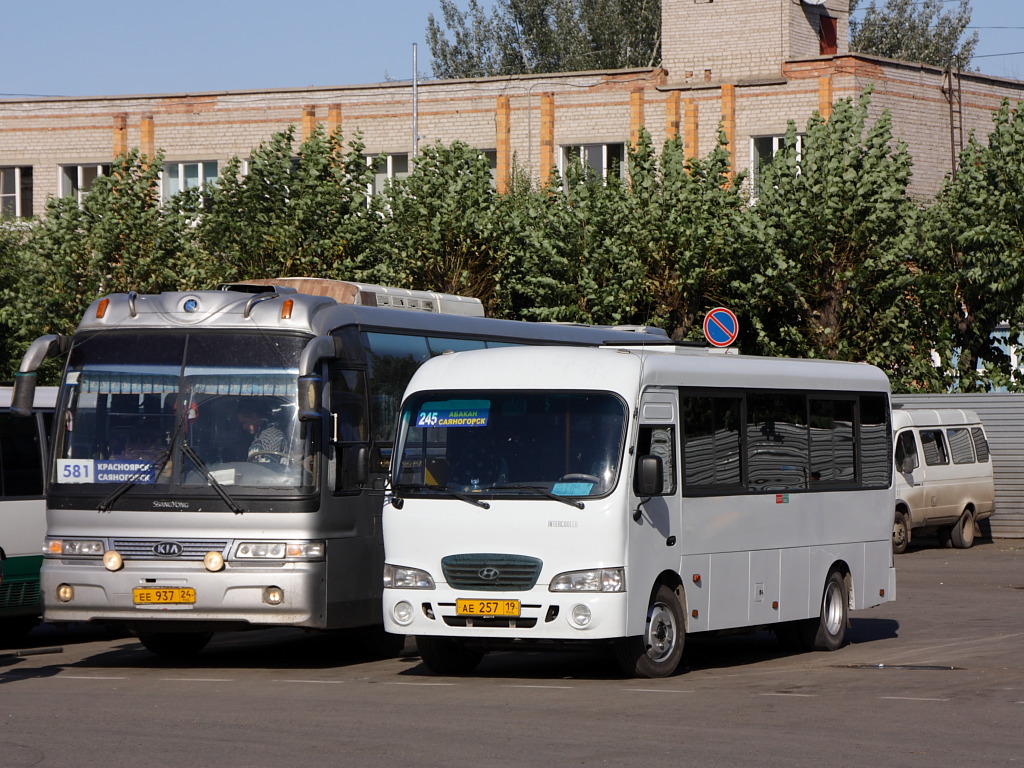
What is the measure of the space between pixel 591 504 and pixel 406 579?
5.16ft

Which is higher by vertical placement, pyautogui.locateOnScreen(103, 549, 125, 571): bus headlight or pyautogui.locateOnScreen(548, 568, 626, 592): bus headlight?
pyautogui.locateOnScreen(103, 549, 125, 571): bus headlight

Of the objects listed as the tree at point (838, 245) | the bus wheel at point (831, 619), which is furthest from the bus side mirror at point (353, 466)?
the tree at point (838, 245)

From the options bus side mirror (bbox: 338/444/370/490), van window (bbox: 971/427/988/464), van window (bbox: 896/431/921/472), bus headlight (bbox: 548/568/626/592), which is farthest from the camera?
van window (bbox: 971/427/988/464)

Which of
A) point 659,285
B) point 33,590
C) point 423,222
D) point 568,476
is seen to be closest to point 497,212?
point 423,222

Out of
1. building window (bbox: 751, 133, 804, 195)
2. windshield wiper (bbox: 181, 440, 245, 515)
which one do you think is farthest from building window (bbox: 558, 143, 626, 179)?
windshield wiper (bbox: 181, 440, 245, 515)

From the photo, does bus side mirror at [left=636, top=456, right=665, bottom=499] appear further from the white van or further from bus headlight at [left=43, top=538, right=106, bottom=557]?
the white van

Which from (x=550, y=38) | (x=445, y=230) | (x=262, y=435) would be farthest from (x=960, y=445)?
(x=550, y=38)

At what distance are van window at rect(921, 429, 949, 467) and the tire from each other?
Result: 13.2 metres

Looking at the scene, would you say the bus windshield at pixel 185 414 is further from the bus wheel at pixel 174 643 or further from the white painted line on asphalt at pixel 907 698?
the white painted line on asphalt at pixel 907 698

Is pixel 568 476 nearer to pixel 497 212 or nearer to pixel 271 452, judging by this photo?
pixel 271 452

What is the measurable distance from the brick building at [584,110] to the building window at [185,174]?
4cm

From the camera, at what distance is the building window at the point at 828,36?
42781 mm

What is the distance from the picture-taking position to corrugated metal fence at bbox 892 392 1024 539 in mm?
30406

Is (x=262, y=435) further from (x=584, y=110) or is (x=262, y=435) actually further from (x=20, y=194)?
(x=20, y=194)
